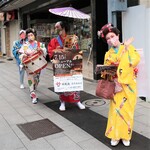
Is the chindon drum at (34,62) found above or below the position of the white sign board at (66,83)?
above

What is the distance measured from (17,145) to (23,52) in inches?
104

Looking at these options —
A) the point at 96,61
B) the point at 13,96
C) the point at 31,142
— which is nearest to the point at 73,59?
the point at 31,142

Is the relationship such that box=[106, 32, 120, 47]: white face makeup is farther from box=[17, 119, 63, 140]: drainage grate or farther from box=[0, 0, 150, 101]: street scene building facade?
box=[0, 0, 150, 101]: street scene building facade

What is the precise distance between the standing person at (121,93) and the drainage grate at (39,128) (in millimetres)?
1162

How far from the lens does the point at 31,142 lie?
4266mm

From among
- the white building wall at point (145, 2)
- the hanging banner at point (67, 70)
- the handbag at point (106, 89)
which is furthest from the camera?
the white building wall at point (145, 2)

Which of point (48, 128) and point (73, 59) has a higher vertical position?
point (73, 59)

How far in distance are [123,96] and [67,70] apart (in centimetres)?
200

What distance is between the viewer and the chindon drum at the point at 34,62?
627 centimetres

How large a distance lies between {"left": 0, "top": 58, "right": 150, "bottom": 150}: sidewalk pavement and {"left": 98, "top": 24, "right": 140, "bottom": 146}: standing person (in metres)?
Result: 0.32

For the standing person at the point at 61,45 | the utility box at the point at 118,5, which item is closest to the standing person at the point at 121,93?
the standing person at the point at 61,45

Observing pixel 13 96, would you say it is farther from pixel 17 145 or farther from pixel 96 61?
pixel 17 145

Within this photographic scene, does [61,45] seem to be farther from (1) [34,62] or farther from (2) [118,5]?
(2) [118,5]

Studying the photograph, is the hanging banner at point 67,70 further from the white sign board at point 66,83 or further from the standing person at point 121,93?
the standing person at point 121,93
